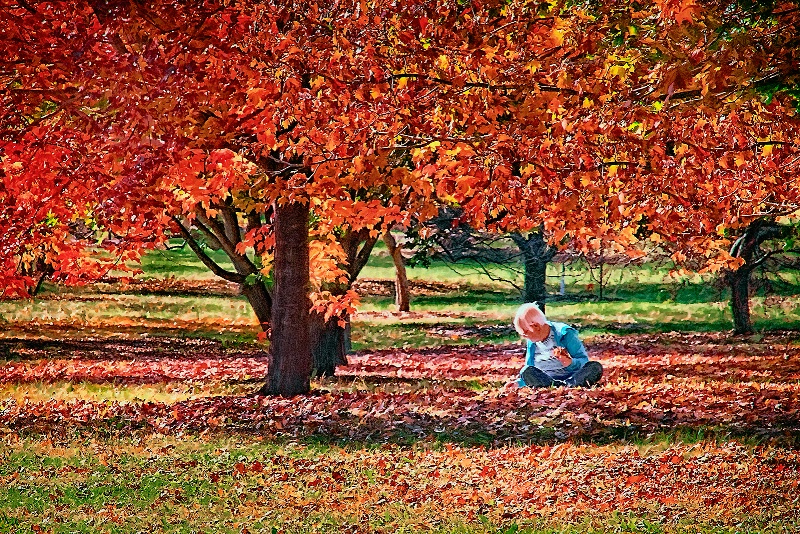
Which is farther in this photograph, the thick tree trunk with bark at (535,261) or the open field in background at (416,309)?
the open field in background at (416,309)

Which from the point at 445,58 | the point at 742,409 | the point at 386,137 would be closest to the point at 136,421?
the point at 386,137

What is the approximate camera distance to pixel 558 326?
1427 centimetres

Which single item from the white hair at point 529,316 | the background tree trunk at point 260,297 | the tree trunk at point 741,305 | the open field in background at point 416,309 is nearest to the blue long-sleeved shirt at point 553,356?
the white hair at point 529,316

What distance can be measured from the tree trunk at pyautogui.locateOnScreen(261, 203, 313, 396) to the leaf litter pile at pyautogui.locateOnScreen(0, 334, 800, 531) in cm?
39

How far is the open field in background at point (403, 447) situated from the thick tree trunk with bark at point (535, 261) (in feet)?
11.3

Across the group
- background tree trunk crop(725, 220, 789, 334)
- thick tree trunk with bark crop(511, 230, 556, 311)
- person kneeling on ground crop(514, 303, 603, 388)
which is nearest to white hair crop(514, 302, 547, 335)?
person kneeling on ground crop(514, 303, 603, 388)

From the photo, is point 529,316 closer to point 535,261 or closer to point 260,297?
point 260,297

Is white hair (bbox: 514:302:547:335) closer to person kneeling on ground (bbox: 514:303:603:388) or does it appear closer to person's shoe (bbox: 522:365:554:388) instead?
person kneeling on ground (bbox: 514:303:603:388)

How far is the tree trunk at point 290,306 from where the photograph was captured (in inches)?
551

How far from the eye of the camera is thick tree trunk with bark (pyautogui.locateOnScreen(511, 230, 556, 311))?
26.2 meters

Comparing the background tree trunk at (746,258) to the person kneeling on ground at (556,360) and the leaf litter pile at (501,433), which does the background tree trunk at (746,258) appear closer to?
the leaf litter pile at (501,433)

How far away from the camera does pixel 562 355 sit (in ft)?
46.5

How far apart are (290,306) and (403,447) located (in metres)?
3.93

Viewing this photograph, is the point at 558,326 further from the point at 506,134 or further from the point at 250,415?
the point at 506,134
